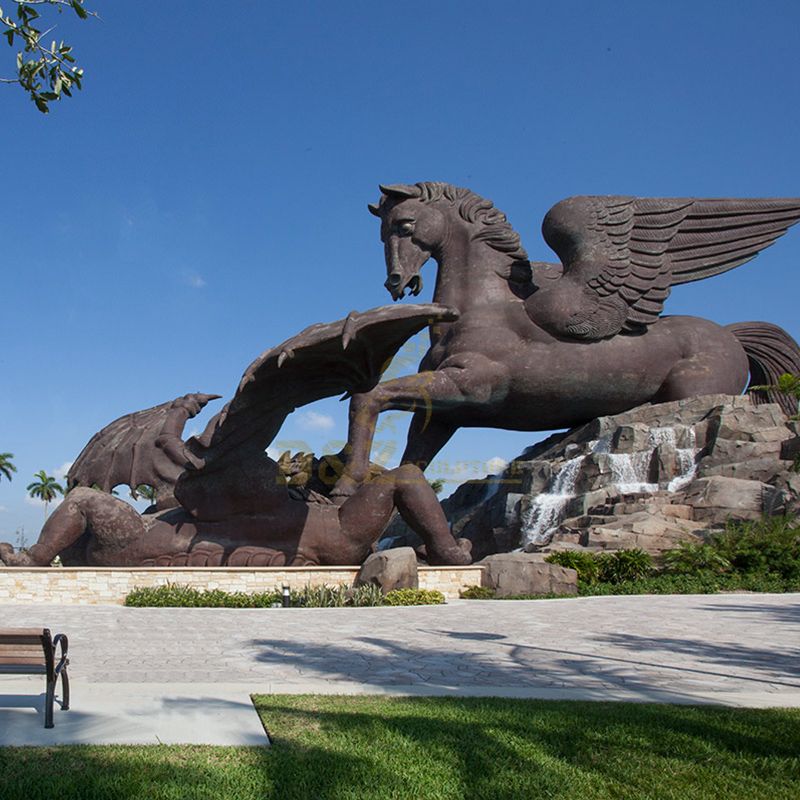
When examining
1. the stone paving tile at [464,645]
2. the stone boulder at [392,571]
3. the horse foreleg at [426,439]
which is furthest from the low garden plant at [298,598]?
the horse foreleg at [426,439]

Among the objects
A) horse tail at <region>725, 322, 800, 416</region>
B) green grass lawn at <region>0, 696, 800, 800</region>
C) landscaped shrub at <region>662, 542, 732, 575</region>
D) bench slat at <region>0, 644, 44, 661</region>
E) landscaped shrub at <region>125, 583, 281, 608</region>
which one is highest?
horse tail at <region>725, 322, 800, 416</region>

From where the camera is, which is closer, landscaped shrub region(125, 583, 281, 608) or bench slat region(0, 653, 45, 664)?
bench slat region(0, 653, 45, 664)

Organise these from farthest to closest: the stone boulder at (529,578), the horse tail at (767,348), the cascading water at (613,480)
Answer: the horse tail at (767,348)
the cascading water at (613,480)
the stone boulder at (529,578)

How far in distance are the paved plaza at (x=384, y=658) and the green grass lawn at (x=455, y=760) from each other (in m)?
0.38

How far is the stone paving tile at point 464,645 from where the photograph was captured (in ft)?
20.7

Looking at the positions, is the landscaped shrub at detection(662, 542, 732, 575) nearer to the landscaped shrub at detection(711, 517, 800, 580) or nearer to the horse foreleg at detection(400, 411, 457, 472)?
the landscaped shrub at detection(711, 517, 800, 580)

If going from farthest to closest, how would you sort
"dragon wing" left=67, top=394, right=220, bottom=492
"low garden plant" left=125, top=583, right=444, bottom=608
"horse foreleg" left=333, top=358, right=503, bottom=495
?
"horse foreleg" left=333, top=358, right=503, bottom=495
"dragon wing" left=67, top=394, right=220, bottom=492
"low garden plant" left=125, top=583, right=444, bottom=608

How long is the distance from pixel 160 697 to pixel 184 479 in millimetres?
8541

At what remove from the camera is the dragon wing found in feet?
55.9

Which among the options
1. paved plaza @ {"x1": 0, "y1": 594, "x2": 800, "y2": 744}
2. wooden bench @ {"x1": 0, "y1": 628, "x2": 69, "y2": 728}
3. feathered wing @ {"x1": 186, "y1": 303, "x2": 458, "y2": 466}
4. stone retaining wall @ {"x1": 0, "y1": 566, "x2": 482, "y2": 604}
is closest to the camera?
wooden bench @ {"x1": 0, "y1": 628, "x2": 69, "y2": 728}

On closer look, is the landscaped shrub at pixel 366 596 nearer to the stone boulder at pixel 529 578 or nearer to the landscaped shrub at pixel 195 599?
the landscaped shrub at pixel 195 599

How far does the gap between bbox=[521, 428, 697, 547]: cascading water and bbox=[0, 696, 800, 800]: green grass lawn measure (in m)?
13.5

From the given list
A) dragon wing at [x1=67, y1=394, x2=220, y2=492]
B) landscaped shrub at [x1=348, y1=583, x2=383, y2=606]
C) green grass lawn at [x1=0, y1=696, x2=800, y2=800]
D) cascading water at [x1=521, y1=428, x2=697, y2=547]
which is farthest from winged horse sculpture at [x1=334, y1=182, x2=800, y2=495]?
green grass lawn at [x1=0, y1=696, x2=800, y2=800]

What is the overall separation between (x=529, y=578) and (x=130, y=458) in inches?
321
